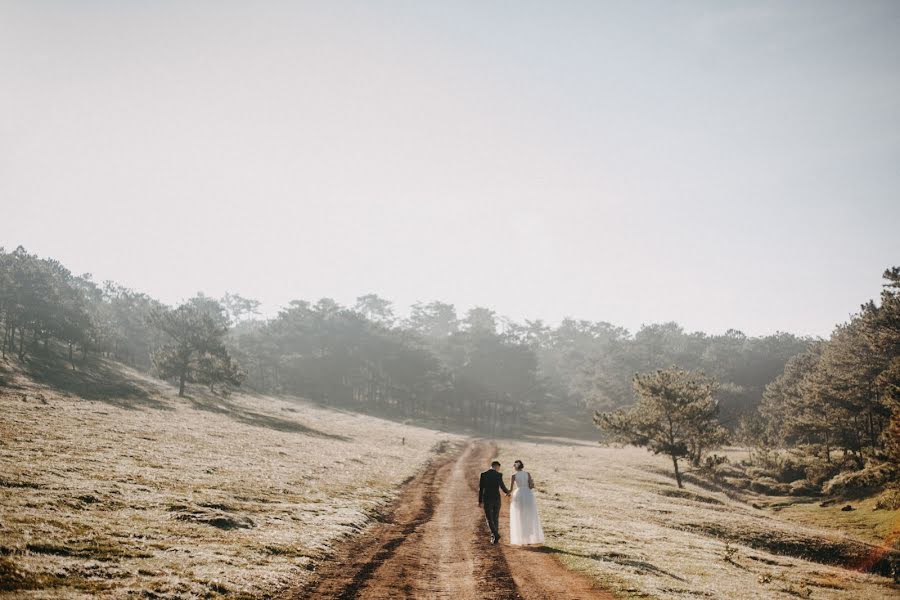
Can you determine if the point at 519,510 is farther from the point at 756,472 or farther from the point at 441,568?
the point at 756,472

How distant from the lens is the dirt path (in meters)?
12.1

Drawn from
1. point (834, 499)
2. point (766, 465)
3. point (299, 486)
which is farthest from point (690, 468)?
point (299, 486)

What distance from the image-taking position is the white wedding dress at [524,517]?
17297 mm

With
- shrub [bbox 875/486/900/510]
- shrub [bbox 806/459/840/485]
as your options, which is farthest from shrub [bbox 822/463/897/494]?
shrub [bbox 806/459/840/485]

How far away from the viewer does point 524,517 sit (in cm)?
1734

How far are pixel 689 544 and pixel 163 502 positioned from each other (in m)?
22.4

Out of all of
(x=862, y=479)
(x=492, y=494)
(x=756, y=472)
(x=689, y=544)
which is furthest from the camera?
(x=756, y=472)

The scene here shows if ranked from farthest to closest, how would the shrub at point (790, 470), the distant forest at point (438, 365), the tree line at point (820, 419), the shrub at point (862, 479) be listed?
1. the distant forest at point (438, 365)
2. the shrub at point (790, 470)
3. the tree line at point (820, 419)
4. the shrub at point (862, 479)

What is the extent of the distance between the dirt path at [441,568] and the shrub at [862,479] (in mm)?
37996

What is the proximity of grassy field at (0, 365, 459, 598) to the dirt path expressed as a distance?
3.53 feet

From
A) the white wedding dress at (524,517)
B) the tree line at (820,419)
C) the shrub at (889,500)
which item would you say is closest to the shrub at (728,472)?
the tree line at (820,419)

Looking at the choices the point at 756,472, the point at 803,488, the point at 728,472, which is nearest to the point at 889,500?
the point at 803,488

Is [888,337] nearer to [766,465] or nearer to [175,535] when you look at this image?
[766,465]

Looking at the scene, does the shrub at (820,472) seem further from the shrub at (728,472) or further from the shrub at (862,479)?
the shrub at (728,472)
